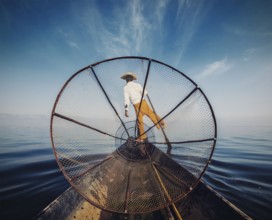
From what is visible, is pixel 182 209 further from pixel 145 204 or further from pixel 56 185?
pixel 56 185

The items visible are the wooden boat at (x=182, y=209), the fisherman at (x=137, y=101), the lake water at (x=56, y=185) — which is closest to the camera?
the wooden boat at (x=182, y=209)

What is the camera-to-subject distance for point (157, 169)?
13.5 ft

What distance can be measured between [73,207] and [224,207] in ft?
8.26

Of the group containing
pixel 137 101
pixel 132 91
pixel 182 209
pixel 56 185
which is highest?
pixel 132 91

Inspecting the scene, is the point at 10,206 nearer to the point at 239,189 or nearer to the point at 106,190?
the point at 106,190

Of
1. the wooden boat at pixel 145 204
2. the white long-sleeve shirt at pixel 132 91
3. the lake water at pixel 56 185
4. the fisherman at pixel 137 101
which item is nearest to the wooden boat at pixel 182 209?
→ the wooden boat at pixel 145 204

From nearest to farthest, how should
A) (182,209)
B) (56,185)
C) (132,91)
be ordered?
(182,209) < (132,91) < (56,185)

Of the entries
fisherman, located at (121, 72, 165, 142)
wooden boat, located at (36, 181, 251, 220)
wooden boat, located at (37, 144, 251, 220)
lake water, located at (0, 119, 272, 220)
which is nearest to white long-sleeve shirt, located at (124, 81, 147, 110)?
fisherman, located at (121, 72, 165, 142)

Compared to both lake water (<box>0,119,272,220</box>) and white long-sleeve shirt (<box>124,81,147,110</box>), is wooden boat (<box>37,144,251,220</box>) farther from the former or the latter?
white long-sleeve shirt (<box>124,81,147,110</box>)

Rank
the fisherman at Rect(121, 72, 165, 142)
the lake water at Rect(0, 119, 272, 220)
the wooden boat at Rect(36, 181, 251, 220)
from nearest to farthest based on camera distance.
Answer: the wooden boat at Rect(36, 181, 251, 220) → the lake water at Rect(0, 119, 272, 220) → the fisherman at Rect(121, 72, 165, 142)

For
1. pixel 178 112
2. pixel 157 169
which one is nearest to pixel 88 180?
pixel 157 169

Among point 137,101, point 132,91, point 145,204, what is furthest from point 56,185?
point 132,91

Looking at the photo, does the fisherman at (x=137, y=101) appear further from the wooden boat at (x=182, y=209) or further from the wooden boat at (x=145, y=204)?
the wooden boat at (x=182, y=209)

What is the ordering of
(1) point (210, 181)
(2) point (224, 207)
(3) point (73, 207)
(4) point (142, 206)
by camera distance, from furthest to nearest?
(1) point (210, 181), (4) point (142, 206), (3) point (73, 207), (2) point (224, 207)
